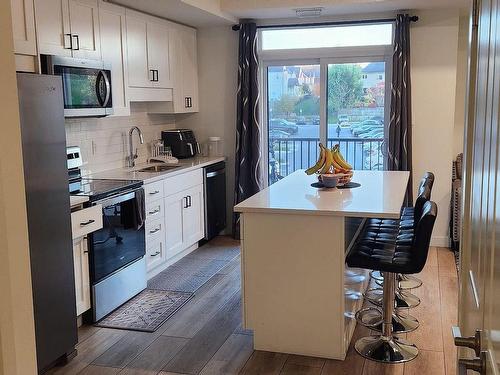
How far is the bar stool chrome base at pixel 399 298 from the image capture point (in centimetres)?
403

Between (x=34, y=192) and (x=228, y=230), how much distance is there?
3.75 m

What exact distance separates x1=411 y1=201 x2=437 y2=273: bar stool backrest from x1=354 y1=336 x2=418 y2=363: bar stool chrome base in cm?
57

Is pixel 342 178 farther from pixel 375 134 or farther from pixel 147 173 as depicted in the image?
pixel 375 134

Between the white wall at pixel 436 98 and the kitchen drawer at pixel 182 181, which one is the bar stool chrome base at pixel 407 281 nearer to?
the white wall at pixel 436 98

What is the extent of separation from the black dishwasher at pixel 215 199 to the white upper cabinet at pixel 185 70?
0.74m

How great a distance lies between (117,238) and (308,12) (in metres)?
3.04

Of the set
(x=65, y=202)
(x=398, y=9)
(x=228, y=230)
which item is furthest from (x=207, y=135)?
(x=65, y=202)

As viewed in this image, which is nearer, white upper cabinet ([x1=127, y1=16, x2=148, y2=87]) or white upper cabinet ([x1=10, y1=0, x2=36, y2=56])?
white upper cabinet ([x1=10, y1=0, x2=36, y2=56])

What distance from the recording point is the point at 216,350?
3.47 meters

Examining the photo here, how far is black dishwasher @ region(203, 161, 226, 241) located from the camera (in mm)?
5918

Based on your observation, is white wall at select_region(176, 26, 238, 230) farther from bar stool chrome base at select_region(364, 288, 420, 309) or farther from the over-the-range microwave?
bar stool chrome base at select_region(364, 288, 420, 309)

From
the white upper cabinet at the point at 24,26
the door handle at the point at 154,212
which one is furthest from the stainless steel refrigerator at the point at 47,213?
the door handle at the point at 154,212

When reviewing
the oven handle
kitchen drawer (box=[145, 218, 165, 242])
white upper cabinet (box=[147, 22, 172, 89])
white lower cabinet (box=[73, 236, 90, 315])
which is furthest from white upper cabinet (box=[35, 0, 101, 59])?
kitchen drawer (box=[145, 218, 165, 242])

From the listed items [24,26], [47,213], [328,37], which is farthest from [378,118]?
[47,213]
